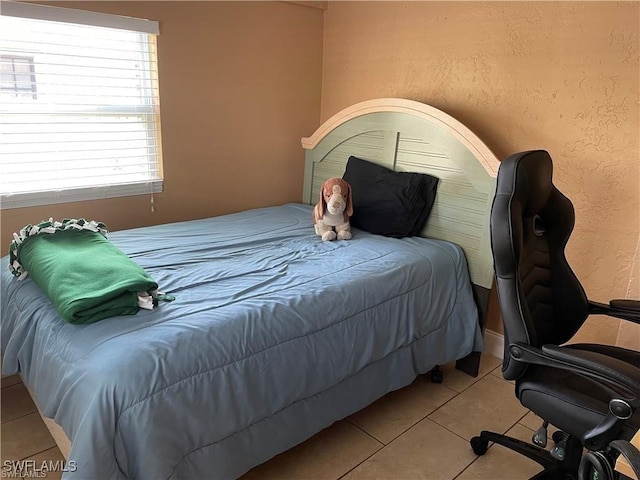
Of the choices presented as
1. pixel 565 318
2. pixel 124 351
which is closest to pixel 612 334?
pixel 565 318

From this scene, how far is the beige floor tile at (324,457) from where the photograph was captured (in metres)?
1.80

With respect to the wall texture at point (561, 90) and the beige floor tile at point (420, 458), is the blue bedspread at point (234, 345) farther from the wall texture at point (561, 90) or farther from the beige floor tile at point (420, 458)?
the wall texture at point (561, 90)

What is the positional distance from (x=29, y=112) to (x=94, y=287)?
3.98 feet

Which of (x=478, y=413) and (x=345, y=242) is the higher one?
(x=345, y=242)

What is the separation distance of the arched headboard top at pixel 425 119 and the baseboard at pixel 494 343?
0.97m

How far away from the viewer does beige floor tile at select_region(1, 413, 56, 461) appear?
186cm

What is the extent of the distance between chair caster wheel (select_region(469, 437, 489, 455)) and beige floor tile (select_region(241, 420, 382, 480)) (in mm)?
384

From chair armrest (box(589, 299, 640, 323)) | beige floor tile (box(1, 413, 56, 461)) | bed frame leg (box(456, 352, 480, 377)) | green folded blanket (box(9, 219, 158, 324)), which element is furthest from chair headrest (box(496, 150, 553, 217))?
beige floor tile (box(1, 413, 56, 461))

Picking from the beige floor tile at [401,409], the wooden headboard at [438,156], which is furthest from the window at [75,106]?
the beige floor tile at [401,409]

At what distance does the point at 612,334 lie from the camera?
2.27m

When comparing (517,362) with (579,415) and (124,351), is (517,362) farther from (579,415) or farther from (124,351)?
(124,351)

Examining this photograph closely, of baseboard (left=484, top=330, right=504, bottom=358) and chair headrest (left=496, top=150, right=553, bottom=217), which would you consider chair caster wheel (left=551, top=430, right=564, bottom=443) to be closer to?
baseboard (left=484, top=330, right=504, bottom=358)

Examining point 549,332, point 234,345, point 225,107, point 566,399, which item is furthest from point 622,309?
point 225,107

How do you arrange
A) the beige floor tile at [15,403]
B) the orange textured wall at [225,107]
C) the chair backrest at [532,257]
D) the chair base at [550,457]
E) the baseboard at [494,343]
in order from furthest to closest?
1. the baseboard at [494,343]
2. the orange textured wall at [225,107]
3. the beige floor tile at [15,403]
4. the chair base at [550,457]
5. the chair backrest at [532,257]
